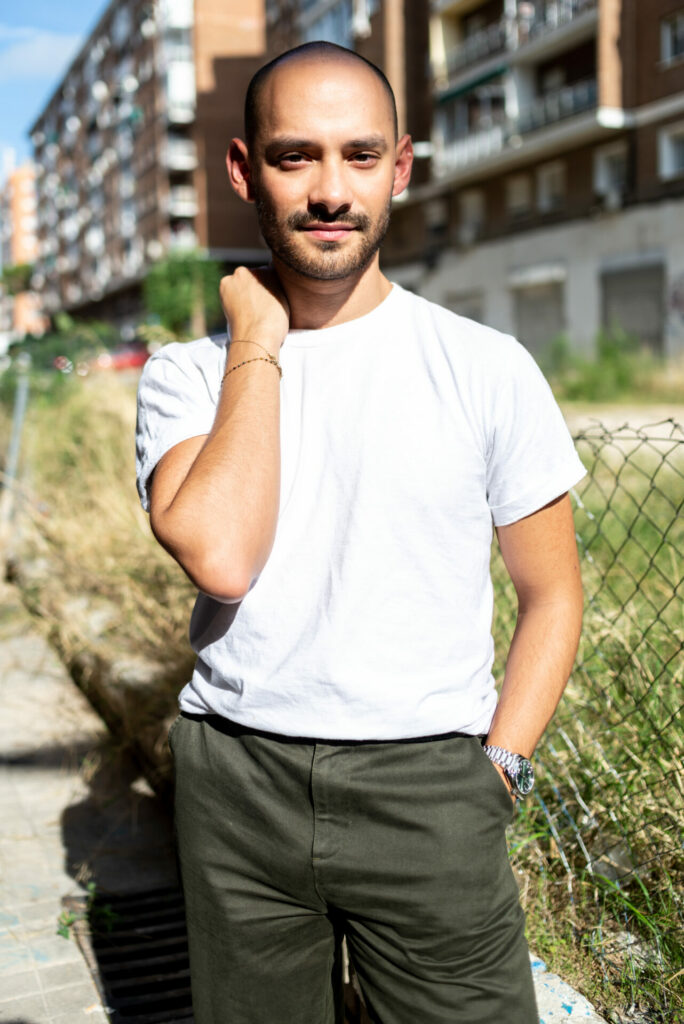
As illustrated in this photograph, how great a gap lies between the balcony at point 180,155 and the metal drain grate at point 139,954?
167ft

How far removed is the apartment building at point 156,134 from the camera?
164 feet

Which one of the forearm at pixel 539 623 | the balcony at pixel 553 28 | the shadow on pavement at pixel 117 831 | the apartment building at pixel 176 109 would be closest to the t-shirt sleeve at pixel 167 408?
the forearm at pixel 539 623

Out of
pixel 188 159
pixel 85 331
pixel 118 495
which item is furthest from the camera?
pixel 188 159

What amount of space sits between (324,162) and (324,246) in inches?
5.2

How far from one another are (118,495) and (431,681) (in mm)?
5115

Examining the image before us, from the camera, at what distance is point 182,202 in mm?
50812

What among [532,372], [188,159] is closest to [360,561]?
[532,372]

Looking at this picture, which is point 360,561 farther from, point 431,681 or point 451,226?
point 451,226

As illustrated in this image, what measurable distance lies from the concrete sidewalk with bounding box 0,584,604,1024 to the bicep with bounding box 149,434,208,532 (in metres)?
1.49

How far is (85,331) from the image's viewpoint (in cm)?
995

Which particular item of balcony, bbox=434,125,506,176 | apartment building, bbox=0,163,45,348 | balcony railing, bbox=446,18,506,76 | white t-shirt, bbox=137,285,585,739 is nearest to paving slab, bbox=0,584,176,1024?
white t-shirt, bbox=137,285,585,739

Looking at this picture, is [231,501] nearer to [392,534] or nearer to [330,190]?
[392,534]

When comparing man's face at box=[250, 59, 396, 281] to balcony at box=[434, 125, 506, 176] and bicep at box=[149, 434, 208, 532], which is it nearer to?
bicep at box=[149, 434, 208, 532]

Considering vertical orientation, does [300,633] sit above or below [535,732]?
above
